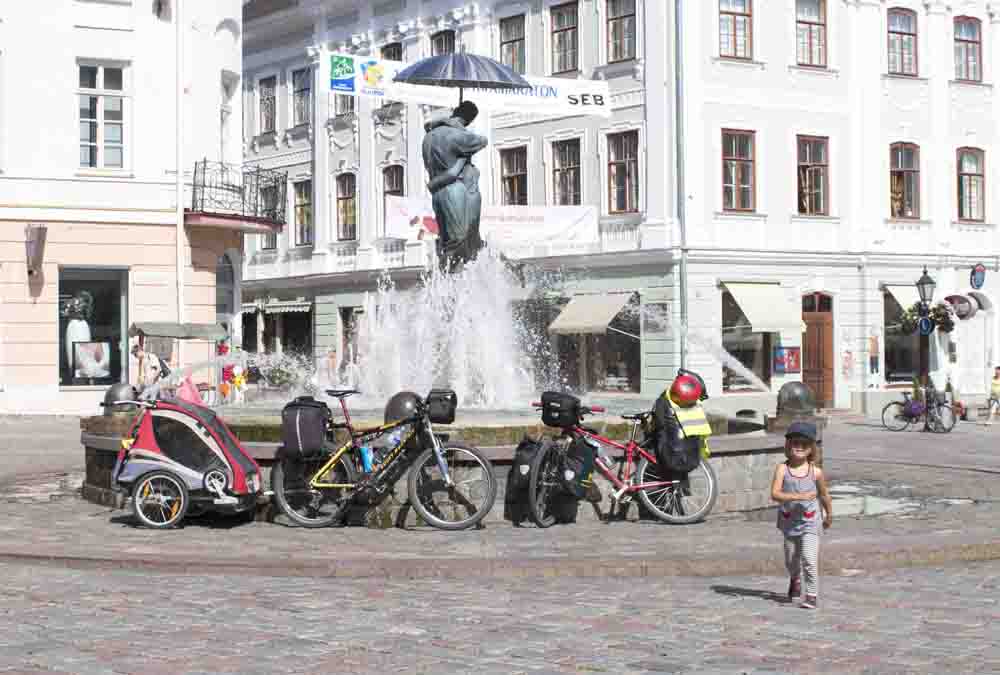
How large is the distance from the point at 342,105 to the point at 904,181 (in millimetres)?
16509

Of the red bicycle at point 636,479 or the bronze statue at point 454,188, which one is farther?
the bronze statue at point 454,188

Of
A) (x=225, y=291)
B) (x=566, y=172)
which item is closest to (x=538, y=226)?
(x=566, y=172)

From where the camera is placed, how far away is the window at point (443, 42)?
135 ft

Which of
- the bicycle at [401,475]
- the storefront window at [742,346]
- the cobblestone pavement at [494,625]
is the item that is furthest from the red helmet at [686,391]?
the storefront window at [742,346]

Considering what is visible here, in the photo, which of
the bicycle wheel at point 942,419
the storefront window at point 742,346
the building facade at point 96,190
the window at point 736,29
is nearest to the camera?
the bicycle wheel at point 942,419

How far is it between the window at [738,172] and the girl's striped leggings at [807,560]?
2783 cm

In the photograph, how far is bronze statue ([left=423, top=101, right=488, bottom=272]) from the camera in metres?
17.4

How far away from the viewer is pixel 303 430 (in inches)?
467

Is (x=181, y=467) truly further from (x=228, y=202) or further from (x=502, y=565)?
(x=228, y=202)

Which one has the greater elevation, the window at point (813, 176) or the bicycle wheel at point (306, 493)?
the window at point (813, 176)

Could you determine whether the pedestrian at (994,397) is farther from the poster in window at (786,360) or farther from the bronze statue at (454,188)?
the bronze statue at (454,188)

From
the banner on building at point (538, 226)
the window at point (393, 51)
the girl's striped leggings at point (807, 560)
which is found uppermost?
the window at point (393, 51)

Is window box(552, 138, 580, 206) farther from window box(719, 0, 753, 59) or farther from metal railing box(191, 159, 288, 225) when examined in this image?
metal railing box(191, 159, 288, 225)

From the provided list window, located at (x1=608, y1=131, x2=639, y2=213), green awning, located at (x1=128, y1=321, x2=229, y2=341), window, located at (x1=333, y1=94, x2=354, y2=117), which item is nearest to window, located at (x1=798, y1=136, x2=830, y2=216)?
window, located at (x1=608, y1=131, x2=639, y2=213)
